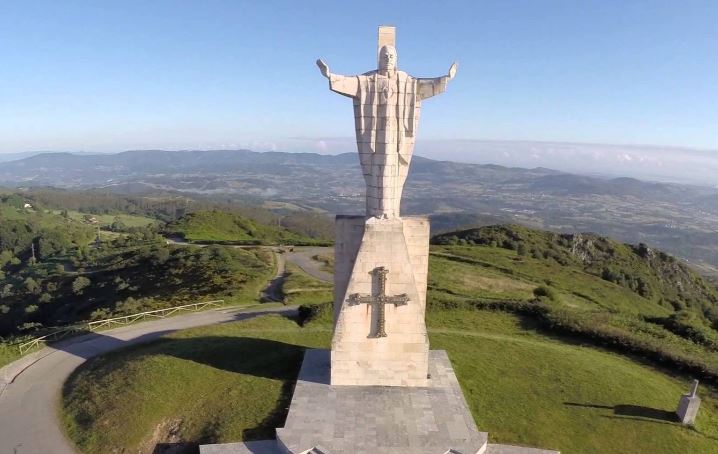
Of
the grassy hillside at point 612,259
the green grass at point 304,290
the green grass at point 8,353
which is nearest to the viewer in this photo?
the green grass at point 8,353

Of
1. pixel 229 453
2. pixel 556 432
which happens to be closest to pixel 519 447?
pixel 556 432

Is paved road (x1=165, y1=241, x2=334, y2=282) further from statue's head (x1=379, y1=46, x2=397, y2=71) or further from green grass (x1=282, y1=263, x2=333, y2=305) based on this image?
statue's head (x1=379, y1=46, x2=397, y2=71)

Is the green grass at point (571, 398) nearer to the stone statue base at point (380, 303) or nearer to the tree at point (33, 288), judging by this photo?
the stone statue base at point (380, 303)

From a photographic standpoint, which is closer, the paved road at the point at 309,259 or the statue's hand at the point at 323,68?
the statue's hand at the point at 323,68

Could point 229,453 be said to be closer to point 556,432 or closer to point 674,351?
point 556,432

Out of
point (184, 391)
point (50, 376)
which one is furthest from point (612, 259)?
point (50, 376)

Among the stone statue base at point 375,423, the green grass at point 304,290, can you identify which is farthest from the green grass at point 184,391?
the green grass at point 304,290
